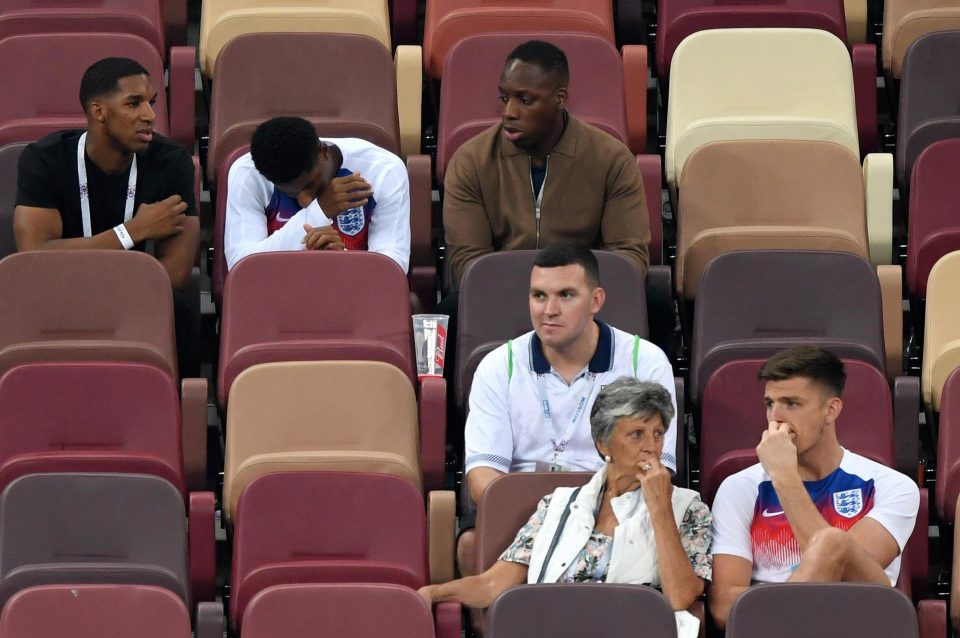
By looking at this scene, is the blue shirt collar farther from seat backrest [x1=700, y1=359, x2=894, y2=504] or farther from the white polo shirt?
seat backrest [x1=700, y1=359, x2=894, y2=504]

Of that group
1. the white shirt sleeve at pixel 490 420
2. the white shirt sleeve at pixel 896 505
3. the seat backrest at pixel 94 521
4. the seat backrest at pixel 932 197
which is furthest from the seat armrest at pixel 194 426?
the seat backrest at pixel 932 197

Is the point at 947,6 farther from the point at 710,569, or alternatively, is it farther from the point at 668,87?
the point at 710,569

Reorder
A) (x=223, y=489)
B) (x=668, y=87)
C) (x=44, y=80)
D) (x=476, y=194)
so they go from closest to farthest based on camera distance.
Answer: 1. (x=223, y=489)
2. (x=476, y=194)
3. (x=44, y=80)
4. (x=668, y=87)

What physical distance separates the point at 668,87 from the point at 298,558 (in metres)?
2.01

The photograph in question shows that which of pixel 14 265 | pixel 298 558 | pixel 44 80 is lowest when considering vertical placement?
pixel 298 558

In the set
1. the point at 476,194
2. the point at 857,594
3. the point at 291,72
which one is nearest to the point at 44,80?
the point at 291,72

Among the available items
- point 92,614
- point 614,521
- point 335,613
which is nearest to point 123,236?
point 92,614

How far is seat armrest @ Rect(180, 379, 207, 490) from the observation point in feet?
13.2

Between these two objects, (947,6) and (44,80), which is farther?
(947,6)

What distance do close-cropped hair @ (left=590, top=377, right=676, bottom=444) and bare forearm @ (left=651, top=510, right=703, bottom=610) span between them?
0.18m

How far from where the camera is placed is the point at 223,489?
3.97m

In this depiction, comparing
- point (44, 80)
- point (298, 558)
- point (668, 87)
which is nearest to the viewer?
point (298, 558)

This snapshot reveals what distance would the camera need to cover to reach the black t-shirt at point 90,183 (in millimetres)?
4426

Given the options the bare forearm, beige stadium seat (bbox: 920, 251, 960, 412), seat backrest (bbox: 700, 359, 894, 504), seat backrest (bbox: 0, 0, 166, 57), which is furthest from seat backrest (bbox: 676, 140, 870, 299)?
seat backrest (bbox: 0, 0, 166, 57)
